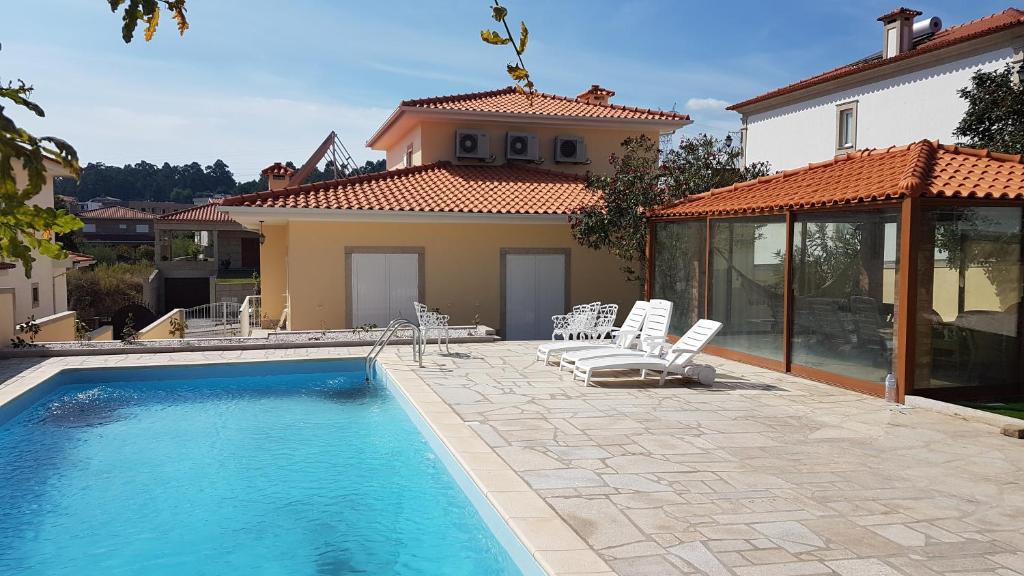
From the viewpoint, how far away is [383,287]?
18.8m

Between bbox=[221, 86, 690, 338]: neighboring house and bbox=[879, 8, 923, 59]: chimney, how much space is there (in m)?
10.5

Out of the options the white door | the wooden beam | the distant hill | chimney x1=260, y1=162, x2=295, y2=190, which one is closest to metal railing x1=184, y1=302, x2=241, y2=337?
chimney x1=260, y1=162, x2=295, y2=190

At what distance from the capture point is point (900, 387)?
10.2m

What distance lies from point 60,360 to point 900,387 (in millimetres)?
14089

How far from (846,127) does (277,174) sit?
69.6 ft

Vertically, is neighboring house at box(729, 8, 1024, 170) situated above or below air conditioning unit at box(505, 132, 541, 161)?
above

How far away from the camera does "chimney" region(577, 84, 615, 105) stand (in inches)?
1074

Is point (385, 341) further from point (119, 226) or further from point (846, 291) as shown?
point (119, 226)

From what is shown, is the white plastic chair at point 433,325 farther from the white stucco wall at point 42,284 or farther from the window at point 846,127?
the window at point 846,127

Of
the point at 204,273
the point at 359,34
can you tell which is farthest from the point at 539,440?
the point at 204,273

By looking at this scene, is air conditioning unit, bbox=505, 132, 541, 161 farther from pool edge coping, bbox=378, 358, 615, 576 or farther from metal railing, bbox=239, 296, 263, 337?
pool edge coping, bbox=378, 358, 615, 576

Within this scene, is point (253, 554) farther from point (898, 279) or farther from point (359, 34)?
point (898, 279)

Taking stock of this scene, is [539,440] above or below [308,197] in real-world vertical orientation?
below

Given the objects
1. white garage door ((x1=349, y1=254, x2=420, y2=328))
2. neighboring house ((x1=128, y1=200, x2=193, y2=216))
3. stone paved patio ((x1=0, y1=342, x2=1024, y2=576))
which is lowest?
stone paved patio ((x1=0, y1=342, x2=1024, y2=576))
